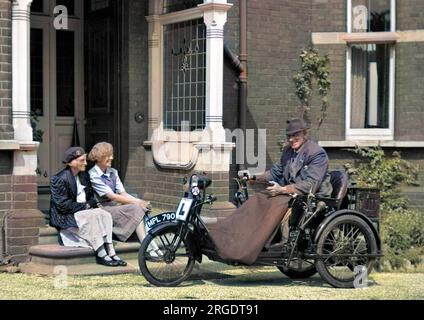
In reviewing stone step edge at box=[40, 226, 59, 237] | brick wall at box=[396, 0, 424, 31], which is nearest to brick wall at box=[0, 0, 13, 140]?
stone step edge at box=[40, 226, 59, 237]

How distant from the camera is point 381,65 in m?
12.1

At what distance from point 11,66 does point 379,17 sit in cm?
644

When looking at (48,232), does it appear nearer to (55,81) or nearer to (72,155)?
(72,155)

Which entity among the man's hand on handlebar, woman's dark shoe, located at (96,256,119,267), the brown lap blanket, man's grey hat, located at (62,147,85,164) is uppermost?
man's grey hat, located at (62,147,85,164)

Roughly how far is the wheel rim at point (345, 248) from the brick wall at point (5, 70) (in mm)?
4000

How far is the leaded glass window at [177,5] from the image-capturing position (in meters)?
10.3

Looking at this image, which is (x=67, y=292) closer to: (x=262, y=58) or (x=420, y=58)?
(x=262, y=58)

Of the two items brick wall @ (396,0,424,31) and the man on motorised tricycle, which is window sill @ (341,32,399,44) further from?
the man on motorised tricycle

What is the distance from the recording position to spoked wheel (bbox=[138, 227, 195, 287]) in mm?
7000

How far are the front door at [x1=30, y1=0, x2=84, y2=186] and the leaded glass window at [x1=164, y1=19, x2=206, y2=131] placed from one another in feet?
5.23

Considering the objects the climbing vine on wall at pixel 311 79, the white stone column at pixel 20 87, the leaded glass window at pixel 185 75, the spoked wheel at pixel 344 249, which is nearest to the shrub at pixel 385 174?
the climbing vine on wall at pixel 311 79

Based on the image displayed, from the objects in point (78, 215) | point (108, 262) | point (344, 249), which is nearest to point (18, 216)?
point (78, 215)

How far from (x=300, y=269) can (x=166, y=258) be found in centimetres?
148

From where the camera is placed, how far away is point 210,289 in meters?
7.09
